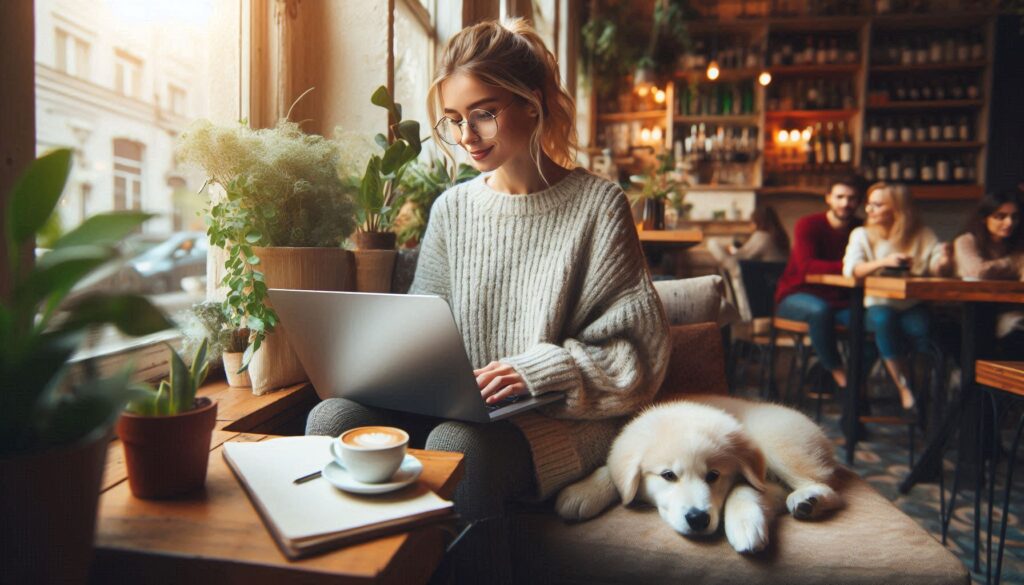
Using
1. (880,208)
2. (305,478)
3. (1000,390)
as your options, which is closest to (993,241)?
(880,208)

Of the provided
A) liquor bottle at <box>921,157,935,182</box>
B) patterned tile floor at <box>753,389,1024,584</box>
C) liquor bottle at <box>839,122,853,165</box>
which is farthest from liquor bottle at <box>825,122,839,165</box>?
patterned tile floor at <box>753,389,1024,584</box>

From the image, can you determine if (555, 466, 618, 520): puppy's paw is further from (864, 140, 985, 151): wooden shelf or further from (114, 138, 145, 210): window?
(864, 140, 985, 151): wooden shelf

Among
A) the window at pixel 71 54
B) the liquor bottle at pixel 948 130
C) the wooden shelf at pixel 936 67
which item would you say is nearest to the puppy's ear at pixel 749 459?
the window at pixel 71 54

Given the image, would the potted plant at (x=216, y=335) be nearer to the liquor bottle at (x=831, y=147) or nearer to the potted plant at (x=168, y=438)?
the potted plant at (x=168, y=438)

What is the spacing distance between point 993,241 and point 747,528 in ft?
10.5

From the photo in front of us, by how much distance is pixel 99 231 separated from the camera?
60 cm

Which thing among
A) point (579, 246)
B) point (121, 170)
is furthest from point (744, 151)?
point (121, 170)

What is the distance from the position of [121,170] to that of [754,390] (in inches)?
160

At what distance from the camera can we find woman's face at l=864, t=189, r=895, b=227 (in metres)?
3.55

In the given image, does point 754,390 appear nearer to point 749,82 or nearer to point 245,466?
point 749,82

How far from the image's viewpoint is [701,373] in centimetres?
164

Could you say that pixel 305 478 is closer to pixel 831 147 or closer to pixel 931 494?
pixel 931 494

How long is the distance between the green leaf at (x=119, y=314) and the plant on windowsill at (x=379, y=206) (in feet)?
3.23

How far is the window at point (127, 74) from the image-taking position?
51.6 inches
